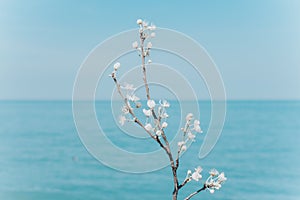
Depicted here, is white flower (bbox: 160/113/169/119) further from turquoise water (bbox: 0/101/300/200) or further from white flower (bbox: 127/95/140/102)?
turquoise water (bbox: 0/101/300/200)

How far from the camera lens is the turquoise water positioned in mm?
6211

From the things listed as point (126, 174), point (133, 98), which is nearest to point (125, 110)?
point (133, 98)

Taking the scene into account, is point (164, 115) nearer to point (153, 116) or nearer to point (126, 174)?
point (153, 116)

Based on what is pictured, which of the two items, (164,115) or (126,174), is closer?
(164,115)

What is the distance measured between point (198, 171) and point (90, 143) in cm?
55

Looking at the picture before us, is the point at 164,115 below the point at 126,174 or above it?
below

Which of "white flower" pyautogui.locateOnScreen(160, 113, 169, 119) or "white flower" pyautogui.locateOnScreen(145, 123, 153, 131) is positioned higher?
"white flower" pyautogui.locateOnScreen(160, 113, 169, 119)

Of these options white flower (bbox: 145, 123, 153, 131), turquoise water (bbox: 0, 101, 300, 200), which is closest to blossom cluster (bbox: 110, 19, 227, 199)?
white flower (bbox: 145, 123, 153, 131)

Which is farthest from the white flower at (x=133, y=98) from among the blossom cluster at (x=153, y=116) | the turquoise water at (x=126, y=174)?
the turquoise water at (x=126, y=174)

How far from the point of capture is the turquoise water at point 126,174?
621 centimetres

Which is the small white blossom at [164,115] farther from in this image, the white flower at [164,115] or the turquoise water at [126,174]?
the turquoise water at [126,174]

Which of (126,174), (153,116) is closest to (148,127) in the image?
(153,116)

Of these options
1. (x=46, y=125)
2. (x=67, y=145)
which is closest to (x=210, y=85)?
(x=67, y=145)

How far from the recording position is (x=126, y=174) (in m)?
7.32
